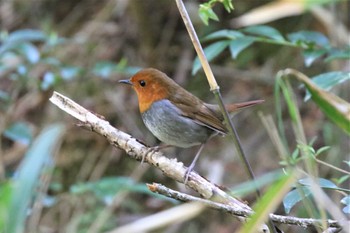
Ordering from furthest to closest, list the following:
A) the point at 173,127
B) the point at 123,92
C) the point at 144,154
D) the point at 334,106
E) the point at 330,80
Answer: the point at 123,92 < the point at 173,127 < the point at 330,80 < the point at 144,154 < the point at 334,106

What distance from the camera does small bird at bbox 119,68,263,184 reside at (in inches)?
133

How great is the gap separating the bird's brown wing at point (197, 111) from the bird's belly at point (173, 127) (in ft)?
0.09

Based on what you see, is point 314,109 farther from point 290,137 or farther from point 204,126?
point 204,126

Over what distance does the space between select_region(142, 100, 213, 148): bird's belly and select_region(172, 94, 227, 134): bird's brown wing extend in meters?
0.03

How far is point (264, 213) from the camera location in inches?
49.3

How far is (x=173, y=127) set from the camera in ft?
11.1

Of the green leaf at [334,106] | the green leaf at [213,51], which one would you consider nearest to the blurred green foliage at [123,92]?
the green leaf at [213,51]

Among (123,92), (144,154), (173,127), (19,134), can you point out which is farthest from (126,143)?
(123,92)

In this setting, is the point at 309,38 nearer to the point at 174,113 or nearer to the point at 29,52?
the point at 174,113

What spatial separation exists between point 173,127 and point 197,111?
17 cm

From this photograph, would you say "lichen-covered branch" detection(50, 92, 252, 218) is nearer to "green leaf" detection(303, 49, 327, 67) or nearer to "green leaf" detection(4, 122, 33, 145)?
"green leaf" detection(303, 49, 327, 67)

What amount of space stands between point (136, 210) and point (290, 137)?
1.49 metres

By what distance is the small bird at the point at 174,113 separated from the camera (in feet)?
11.0

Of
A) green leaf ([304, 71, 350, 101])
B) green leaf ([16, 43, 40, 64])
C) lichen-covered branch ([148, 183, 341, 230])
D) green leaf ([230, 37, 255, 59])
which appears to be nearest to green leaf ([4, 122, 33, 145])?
green leaf ([16, 43, 40, 64])
